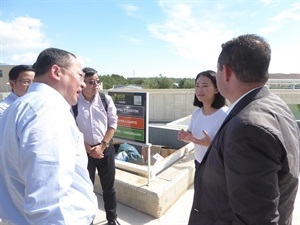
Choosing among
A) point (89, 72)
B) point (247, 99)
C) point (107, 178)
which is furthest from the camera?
point (107, 178)

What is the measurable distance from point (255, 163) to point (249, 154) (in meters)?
0.05

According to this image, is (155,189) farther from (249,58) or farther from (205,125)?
(249,58)

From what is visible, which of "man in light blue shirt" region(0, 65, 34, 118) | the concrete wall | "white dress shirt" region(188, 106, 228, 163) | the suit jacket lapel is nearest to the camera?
the suit jacket lapel

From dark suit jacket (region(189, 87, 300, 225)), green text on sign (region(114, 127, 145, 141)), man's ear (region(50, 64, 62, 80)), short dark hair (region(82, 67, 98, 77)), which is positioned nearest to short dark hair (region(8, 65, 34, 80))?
short dark hair (region(82, 67, 98, 77))

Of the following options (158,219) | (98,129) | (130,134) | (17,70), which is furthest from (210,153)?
(130,134)

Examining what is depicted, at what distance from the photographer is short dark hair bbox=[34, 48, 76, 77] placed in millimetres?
1367

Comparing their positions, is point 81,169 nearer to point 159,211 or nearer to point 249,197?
point 249,197

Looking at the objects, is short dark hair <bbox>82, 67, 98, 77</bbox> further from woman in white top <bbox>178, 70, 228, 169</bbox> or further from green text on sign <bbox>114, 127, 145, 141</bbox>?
green text on sign <bbox>114, 127, 145, 141</bbox>

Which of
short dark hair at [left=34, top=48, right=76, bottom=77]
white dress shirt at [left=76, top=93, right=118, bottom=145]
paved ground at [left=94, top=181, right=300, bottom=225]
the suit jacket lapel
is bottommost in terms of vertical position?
paved ground at [left=94, top=181, right=300, bottom=225]

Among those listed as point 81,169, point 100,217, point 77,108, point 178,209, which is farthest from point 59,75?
point 178,209

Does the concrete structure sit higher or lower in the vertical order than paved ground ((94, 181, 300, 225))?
higher

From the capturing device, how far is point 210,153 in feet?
4.15

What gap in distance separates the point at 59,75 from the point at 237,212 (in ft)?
3.98

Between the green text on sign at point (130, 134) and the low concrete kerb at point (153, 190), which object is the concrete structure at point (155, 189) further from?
the green text on sign at point (130, 134)
